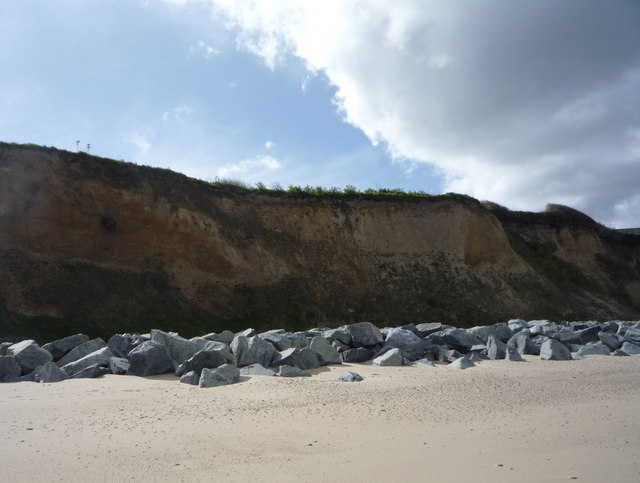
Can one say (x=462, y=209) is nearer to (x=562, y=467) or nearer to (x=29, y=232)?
(x=29, y=232)

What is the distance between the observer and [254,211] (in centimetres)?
2717

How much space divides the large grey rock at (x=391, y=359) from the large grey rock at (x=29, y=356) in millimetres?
5412

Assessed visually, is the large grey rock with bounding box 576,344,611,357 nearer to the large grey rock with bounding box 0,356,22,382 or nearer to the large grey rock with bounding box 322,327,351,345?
the large grey rock with bounding box 322,327,351,345

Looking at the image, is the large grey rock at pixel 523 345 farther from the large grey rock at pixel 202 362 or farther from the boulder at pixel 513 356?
the large grey rock at pixel 202 362

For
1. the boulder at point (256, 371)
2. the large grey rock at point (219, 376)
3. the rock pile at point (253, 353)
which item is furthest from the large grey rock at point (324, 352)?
the large grey rock at point (219, 376)

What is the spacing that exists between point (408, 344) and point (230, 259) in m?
15.9

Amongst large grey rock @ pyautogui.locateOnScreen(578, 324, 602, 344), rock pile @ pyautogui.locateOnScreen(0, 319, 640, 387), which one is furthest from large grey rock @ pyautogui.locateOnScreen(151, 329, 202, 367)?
large grey rock @ pyautogui.locateOnScreen(578, 324, 602, 344)

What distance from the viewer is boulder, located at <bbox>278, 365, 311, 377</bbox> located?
745 cm

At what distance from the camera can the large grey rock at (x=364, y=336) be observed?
9.85 meters

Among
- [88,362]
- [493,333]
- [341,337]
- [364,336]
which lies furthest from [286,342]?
[493,333]

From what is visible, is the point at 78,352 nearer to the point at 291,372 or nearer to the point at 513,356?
the point at 291,372

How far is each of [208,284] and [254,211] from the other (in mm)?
5460

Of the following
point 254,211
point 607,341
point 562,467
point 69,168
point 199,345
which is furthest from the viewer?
point 254,211

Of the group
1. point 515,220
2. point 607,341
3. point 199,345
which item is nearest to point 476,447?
point 199,345
